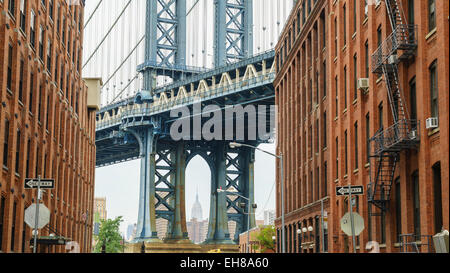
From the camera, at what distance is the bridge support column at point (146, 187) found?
101 m

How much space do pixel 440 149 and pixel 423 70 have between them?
311 centimetres

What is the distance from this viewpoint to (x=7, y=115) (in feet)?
101

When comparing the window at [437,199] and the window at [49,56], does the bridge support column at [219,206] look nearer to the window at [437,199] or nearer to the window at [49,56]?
the window at [49,56]

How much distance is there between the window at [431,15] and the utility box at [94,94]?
161ft

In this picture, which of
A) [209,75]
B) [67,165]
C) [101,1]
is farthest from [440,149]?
[101,1]

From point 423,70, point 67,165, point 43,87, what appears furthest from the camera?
point 67,165

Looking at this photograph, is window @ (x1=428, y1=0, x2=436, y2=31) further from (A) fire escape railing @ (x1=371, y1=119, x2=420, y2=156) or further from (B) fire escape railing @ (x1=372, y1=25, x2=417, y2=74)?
(A) fire escape railing @ (x1=371, y1=119, x2=420, y2=156)

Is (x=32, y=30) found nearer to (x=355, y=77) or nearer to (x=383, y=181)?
(x=355, y=77)

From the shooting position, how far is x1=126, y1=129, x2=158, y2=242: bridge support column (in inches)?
3976

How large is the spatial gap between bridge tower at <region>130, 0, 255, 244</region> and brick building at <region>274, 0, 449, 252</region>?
4606 centimetres

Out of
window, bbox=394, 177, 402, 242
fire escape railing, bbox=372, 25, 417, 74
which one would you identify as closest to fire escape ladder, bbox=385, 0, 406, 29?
fire escape railing, bbox=372, 25, 417, 74

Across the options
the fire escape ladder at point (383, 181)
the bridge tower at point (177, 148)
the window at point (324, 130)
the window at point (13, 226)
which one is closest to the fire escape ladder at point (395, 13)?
the fire escape ladder at point (383, 181)
